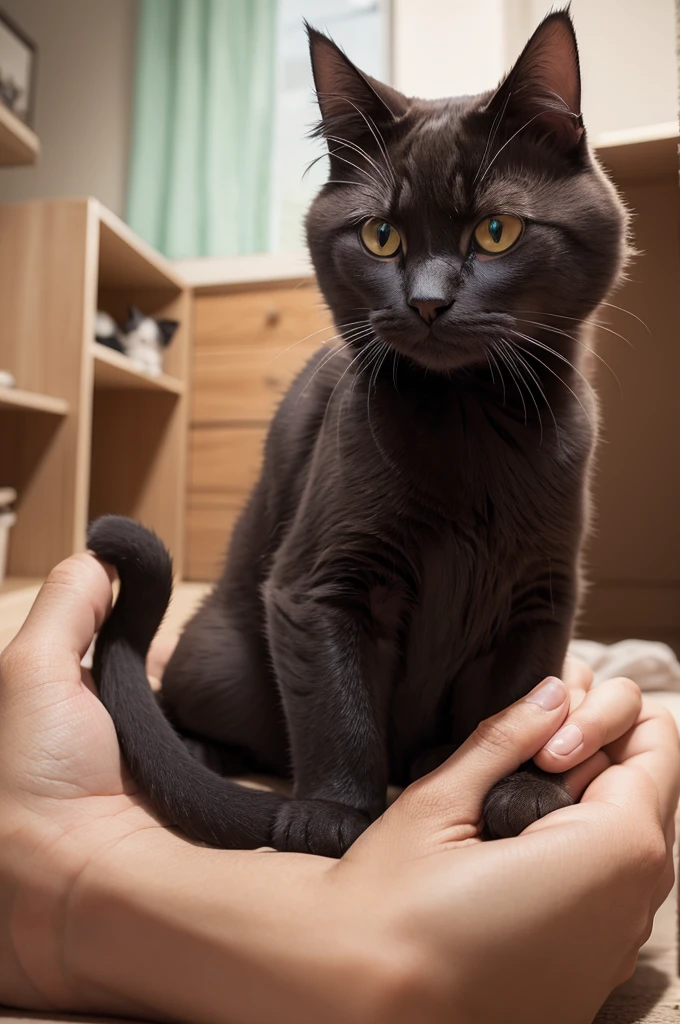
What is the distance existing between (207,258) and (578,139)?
182cm

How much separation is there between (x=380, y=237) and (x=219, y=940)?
47 cm

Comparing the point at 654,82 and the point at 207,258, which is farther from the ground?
the point at 654,82

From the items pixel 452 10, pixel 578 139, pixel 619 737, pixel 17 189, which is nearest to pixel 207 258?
pixel 17 189

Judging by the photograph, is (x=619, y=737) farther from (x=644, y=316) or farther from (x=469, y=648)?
(x=644, y=316)

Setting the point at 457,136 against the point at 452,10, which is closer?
the point at 457,136

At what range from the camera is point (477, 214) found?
0.50 metres

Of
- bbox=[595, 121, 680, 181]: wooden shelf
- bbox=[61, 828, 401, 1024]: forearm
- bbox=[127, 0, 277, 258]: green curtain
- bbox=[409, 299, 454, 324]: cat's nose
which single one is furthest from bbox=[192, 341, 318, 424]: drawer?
bbox=[61, 828, 401, 1024]: forearm

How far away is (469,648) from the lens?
1.86 ft

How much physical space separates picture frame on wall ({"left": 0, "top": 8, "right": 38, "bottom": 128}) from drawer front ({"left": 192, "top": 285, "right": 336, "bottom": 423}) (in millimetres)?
663

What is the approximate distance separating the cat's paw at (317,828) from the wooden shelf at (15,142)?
1.60 m

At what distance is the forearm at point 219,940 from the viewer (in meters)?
0.34

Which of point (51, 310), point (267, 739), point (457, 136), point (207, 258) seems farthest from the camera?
point (207, 258)

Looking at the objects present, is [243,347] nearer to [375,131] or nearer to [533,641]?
[375,131]

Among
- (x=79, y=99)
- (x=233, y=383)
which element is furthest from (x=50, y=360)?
(x=79, y=99)
